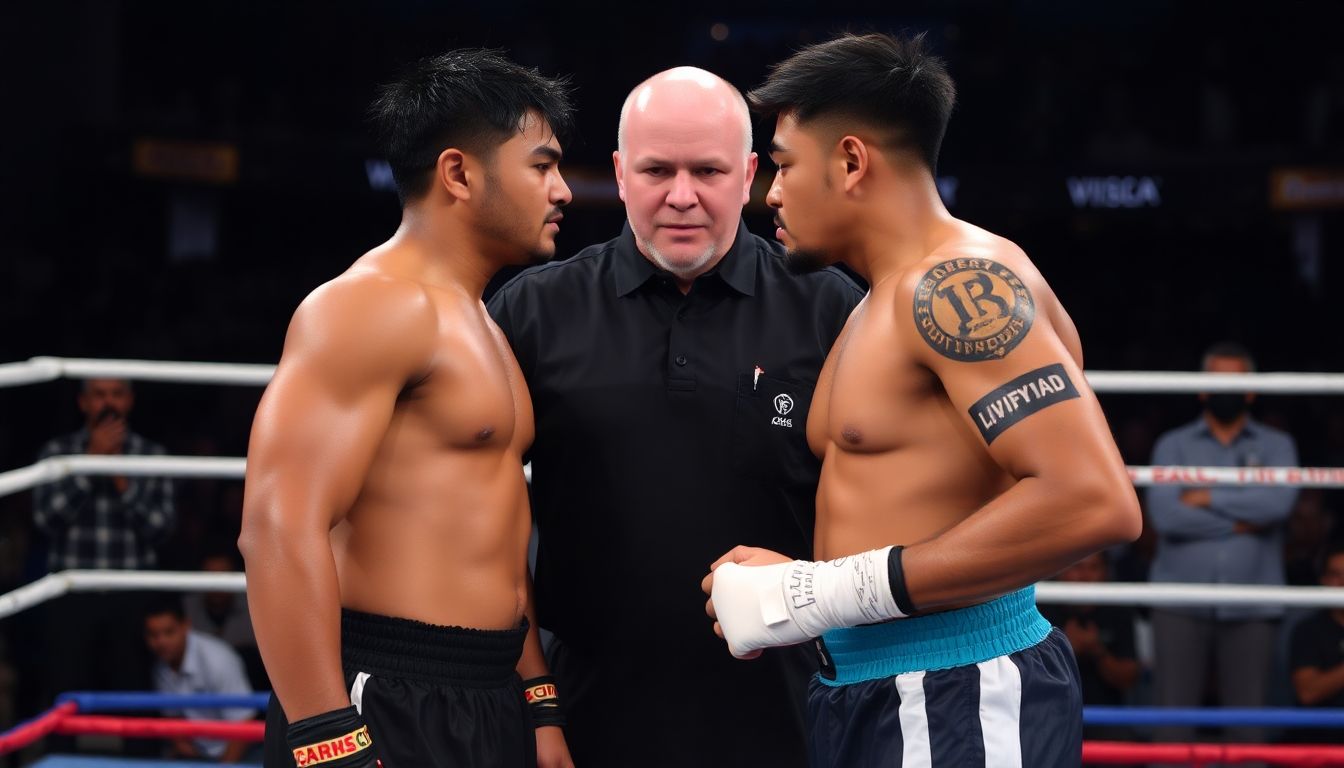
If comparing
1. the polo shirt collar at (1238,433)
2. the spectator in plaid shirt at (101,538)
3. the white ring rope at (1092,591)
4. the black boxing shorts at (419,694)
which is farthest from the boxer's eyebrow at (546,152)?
the polo shirt collar at (1238,433)

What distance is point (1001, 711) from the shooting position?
5.42ft

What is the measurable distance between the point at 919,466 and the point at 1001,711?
0.31 metres

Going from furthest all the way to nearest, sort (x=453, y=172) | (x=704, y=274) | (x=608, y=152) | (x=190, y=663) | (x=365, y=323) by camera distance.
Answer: (x=608, y=152) < (x=190, y=663) < (x=704, y=274) < (x=453, y=172) < (x=365, y=323)

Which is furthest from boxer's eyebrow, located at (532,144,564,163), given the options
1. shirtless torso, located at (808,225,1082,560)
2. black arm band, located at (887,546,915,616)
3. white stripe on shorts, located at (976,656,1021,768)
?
white stripe on shorts, located at (976,656,1021,768)

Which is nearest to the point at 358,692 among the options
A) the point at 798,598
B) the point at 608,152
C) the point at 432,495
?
the point at 432,495

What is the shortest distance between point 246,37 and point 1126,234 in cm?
762

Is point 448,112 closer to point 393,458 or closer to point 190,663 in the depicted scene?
point 393,458

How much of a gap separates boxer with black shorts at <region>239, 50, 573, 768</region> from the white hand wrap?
0.33 meters

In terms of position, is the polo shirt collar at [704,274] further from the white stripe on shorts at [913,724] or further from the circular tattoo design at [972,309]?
the white stripe on shorts at [913,724]

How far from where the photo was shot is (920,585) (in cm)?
157

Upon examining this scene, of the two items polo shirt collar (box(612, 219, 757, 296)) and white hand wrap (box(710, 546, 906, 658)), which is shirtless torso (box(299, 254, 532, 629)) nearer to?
white hand wrap (box(710, 546, 906, 658))

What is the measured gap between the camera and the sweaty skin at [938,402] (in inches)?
59.7

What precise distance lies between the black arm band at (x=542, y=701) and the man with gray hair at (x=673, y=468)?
102 millimetres

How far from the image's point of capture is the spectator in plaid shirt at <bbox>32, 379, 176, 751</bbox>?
3.80 metres
